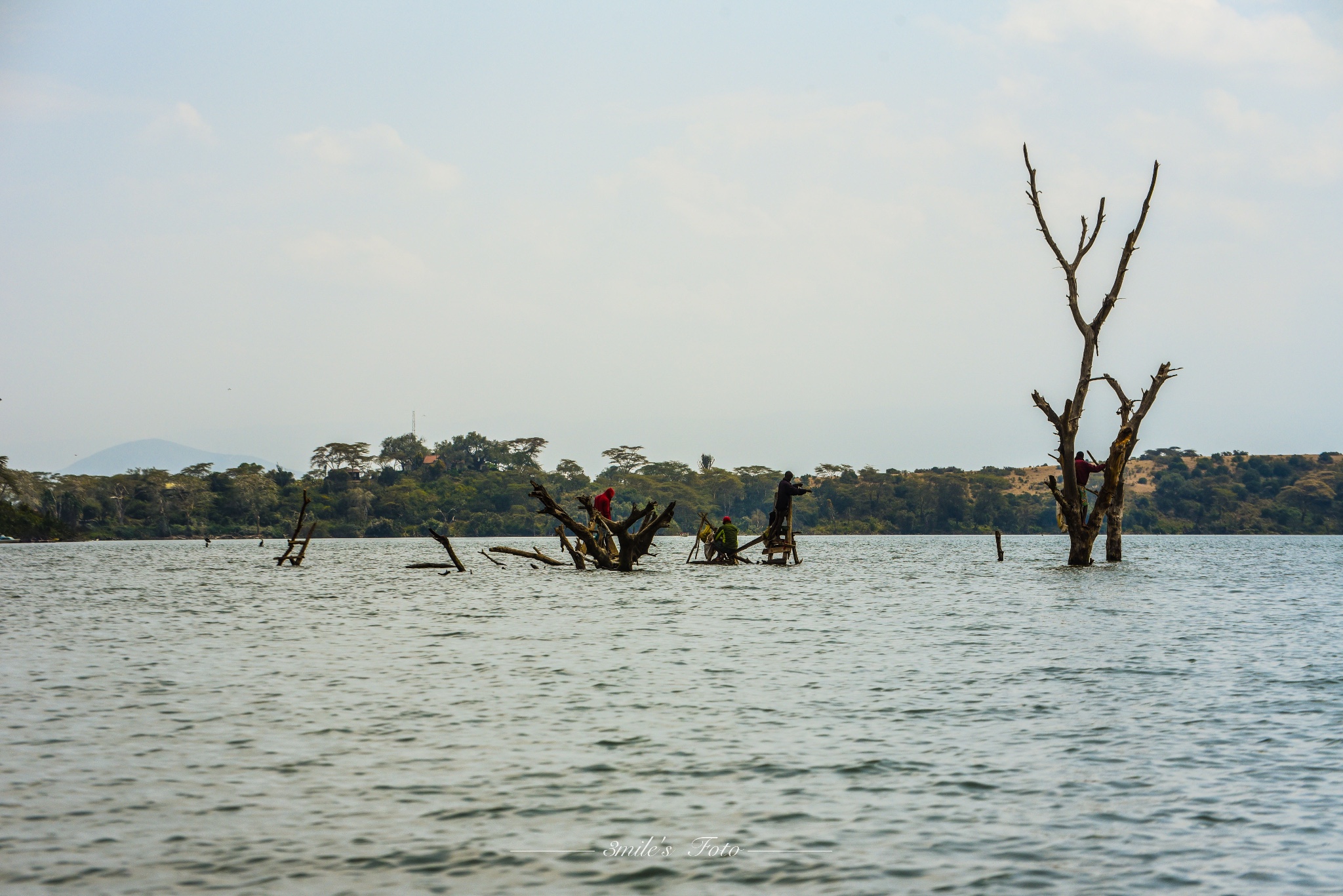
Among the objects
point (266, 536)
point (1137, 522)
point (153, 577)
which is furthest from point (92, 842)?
point (1137, 522)

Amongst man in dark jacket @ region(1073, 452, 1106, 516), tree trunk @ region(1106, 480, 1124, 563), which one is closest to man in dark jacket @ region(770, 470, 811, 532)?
man in dark jacket @ region(1073, 452, 1106, 516)

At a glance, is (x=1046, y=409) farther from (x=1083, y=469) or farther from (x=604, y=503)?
(x=604, y=503)

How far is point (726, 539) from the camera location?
145 feet

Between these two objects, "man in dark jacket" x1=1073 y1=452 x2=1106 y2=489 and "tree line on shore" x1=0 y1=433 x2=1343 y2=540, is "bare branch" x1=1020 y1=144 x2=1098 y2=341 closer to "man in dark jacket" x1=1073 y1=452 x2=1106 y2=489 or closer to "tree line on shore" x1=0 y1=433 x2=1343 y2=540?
"man in dark jacket" x1=1073 y1=452 x2=1106 y2=489

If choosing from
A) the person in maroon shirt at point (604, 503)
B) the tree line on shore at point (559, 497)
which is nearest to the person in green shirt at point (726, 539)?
the person in maroon shirt at point (604, 503)

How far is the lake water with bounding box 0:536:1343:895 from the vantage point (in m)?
7.55

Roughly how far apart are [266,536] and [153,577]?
86.3m

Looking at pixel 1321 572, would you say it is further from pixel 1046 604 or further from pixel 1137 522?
pixel 1137 522

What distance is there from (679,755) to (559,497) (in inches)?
5148

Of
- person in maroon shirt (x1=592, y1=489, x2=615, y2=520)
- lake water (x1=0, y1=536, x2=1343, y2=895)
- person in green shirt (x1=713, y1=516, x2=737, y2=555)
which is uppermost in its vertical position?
person in maroon shirt (x1=592, y1=489, x2=615, y2=520)

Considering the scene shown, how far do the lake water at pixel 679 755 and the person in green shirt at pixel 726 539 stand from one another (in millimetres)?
18784

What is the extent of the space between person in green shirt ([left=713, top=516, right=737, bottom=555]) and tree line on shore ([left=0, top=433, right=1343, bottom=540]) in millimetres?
84358

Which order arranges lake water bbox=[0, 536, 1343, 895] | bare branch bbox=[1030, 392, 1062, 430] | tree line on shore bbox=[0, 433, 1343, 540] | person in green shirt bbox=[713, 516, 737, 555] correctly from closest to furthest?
1. lake water bbox=[0, 536, 1343, 895]
2. bare branch bbox=[1030, 392, 1062, 430]
3. person in green shirt bbox=[713, 516, 737, 555]
4. tree line on shore bbox=[0, 433, 1343, 540]

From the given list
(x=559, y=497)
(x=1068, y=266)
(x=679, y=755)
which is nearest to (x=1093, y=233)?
(x=1068, y=266)
